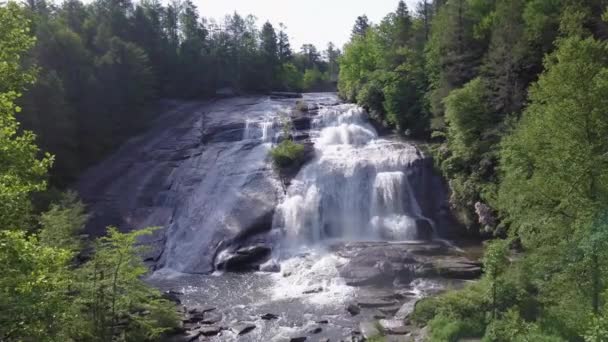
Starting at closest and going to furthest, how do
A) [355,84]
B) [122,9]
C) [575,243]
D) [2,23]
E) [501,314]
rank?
[2,23] → [575,243] → [501,314] → [355,84] → [122,9]

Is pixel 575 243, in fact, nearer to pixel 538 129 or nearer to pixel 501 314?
pixel 501 314

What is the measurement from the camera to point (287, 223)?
1175 inches

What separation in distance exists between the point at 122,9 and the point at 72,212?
49.9m

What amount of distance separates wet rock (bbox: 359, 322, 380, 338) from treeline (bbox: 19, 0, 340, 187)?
57.8ft

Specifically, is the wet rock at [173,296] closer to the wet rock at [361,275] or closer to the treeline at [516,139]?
the wet rock at [361,275]

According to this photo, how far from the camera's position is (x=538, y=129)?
615 inches

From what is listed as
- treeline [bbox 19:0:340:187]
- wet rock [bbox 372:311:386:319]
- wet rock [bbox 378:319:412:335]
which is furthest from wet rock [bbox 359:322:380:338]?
treeline [bbox 19:0:340:187]

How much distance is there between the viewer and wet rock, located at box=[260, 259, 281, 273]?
2592 centimetres

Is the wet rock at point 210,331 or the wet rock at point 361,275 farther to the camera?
the wet rock at point 361,275

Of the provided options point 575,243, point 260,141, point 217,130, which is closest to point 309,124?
point 260,141

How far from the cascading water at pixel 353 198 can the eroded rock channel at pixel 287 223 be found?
0.26 ft

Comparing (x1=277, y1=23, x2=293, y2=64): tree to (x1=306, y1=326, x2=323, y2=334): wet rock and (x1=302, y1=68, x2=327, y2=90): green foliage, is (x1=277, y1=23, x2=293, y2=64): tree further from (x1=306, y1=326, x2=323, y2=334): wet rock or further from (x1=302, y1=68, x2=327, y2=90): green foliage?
(x1=306, y1=326, x2=323, y2=334): wet rock

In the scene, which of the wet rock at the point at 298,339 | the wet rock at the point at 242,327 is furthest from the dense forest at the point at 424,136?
the wet rock at the point at 298,339

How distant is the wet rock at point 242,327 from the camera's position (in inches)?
717
